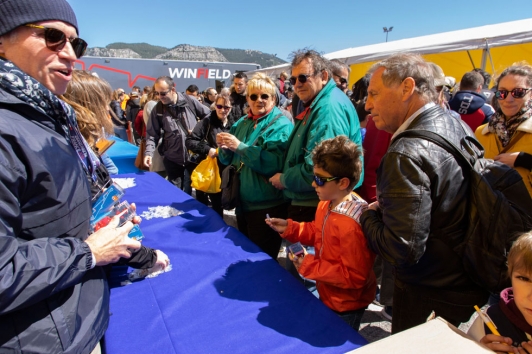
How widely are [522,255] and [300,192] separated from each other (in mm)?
1219

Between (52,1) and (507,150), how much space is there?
2.62 m

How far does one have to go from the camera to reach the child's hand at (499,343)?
0.87 meters

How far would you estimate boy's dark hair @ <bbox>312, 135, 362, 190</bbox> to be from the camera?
1577 millimetres

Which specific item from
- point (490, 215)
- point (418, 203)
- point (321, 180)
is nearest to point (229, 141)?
point (321, 180)

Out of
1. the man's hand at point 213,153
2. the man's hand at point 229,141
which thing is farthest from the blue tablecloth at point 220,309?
the man's hand at point 213,153

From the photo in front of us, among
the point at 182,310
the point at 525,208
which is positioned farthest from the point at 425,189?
the point at 182,310

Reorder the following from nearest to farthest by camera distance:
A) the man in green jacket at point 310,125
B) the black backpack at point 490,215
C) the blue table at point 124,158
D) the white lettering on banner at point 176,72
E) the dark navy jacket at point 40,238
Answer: the dark navy jacket at point 40,238 → the black backpack at point 490,215 → the man in green jacket at point 310,125 → the blue table at point 124,158 → the white lettering on banner at point 176,72

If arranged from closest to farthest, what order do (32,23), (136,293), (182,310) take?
1. (32,23)
2. (182,310)
3. (136,293)

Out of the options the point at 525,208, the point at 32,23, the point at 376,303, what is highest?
the point at 32,23

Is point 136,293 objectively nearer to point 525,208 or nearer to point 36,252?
point 36,252

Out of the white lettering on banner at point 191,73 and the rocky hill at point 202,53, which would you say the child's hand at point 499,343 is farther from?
the rocky hill at point 202,53

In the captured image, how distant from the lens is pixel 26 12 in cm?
90

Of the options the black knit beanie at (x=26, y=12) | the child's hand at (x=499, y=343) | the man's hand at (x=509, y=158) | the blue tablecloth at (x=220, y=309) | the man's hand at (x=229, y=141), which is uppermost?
the black knit beanie at (x=26, y=12)

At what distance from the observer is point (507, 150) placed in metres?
2.18
